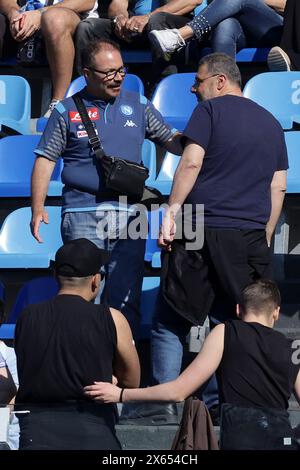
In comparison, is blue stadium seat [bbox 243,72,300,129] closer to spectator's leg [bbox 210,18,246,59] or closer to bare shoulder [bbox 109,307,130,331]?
spectator's leg [bbox 210,18,246,59]

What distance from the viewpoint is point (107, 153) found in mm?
5598

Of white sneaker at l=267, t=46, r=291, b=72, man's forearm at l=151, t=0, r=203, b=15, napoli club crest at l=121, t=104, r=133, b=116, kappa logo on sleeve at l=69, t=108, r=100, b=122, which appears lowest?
kappa logo on sleeve at l=69, t=108, r=100, b=122

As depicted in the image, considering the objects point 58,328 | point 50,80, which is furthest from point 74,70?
point 58,328

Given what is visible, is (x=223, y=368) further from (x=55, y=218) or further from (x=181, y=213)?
(x=55, y=218)

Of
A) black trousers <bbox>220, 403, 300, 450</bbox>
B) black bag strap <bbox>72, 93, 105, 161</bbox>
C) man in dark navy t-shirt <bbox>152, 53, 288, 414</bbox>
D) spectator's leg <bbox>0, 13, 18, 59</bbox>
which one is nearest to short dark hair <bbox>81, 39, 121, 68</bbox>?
black bag strap <bbox>72, 93, 105, 161</bbox>

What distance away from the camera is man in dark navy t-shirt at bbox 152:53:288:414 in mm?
5121

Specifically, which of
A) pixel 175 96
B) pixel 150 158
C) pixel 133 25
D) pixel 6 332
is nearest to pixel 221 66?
pixel 150 158

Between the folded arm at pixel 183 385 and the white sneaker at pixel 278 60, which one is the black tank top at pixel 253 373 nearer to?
the folded arm at pixel 183 385

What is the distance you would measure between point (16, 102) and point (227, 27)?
130cm

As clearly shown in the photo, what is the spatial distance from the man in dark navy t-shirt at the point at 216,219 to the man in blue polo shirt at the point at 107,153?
39 centimetres

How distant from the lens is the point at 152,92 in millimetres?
7477

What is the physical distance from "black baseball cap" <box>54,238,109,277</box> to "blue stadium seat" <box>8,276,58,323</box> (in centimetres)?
133

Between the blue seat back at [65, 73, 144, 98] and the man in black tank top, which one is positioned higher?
the blue seat back at [65, 73, 144, 98]

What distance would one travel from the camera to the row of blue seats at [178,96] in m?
6.74
